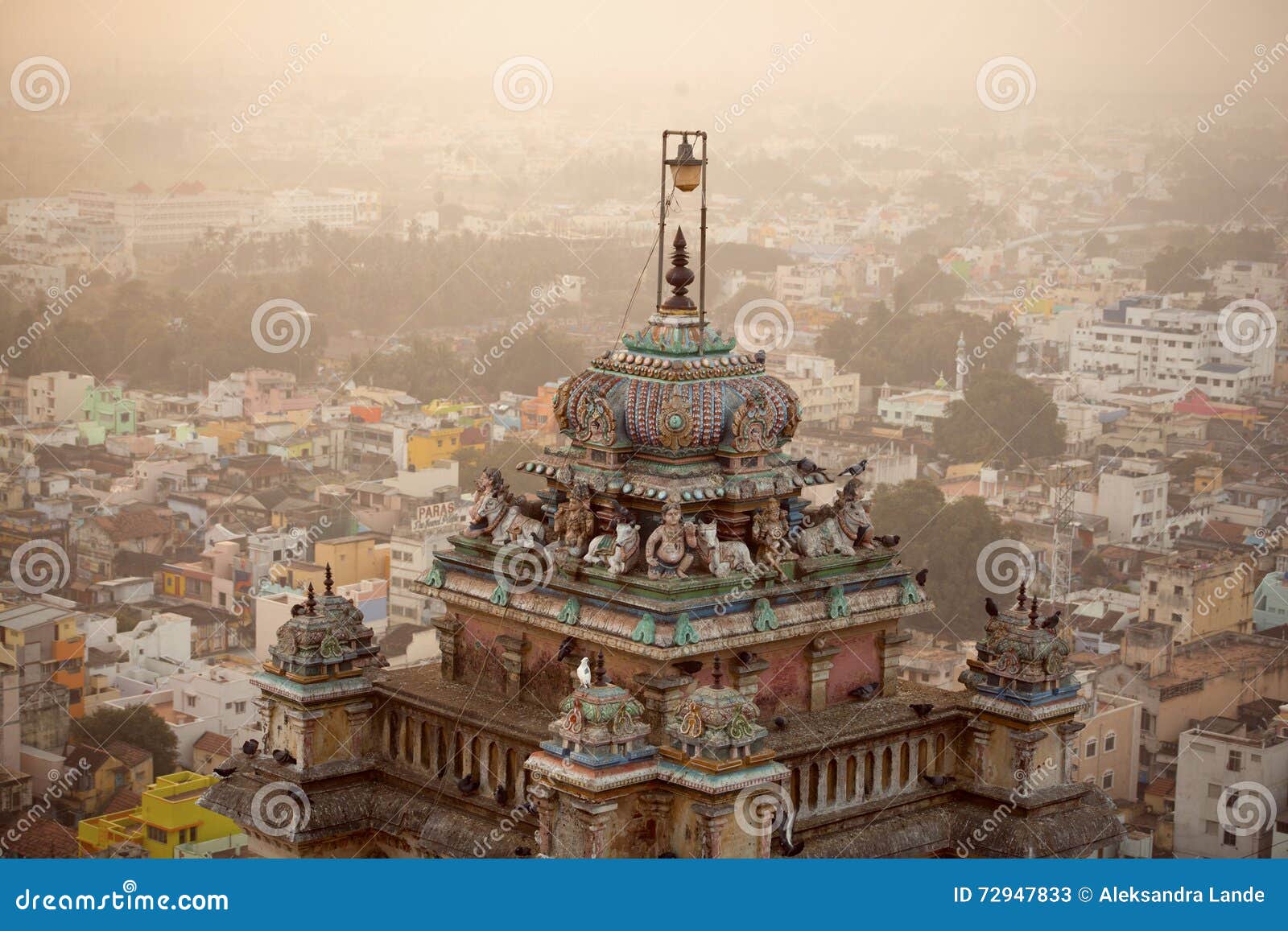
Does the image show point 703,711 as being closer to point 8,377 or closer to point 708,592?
point 708,592

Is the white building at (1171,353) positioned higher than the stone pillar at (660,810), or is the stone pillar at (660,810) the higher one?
the white building at (1171,353)

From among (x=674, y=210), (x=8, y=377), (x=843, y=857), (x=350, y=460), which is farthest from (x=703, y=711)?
(x=350, y=460)

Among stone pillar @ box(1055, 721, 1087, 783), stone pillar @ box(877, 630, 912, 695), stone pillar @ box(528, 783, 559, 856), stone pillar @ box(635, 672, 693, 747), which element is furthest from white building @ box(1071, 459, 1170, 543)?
stone pillar @ box(528, 783, 559, 856)

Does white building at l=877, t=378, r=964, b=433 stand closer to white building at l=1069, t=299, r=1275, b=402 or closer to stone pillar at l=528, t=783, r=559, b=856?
white building at l=1069, t=299, r=1275, b=402

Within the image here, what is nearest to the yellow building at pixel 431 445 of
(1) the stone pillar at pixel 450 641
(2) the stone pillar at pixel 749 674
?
(1) the stone pillar at pixel 450 641

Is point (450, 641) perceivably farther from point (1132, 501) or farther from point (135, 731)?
point (1132, 501)

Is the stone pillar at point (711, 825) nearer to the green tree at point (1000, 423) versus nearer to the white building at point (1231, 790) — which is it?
the white building at point (1231, 790)
